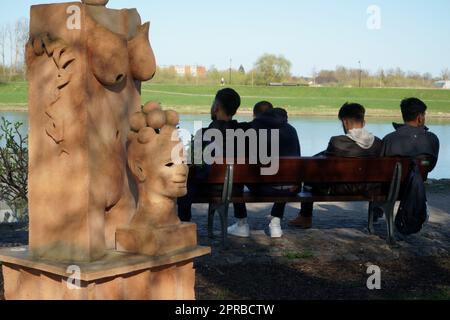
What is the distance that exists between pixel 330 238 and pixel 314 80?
279 ft

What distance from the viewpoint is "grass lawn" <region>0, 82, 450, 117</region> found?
45688 mm

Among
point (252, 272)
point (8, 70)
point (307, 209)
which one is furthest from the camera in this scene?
point (8, 70)

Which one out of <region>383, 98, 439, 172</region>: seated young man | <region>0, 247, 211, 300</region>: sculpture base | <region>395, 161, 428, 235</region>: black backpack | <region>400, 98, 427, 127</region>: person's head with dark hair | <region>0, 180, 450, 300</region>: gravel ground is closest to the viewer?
<region>0, 247, 211, 300</region>: sculpture base

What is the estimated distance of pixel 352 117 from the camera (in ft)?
25.2

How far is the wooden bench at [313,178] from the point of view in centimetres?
693

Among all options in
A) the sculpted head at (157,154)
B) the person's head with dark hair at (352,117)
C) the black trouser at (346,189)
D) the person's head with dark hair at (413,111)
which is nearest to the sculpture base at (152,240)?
the sculpted head at (157,154)

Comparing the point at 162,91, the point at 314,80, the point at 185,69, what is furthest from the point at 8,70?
the point at 314,80

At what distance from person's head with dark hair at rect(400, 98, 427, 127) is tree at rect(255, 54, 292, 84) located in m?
71.7

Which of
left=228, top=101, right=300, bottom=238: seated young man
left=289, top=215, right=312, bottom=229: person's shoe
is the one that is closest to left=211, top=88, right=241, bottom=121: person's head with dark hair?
left=228, top=101, right=300, bottom=238: seated young man

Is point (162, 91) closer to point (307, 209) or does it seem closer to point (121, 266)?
point (307, 209)

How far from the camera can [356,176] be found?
7.33 m

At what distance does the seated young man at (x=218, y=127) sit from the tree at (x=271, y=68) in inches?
2855

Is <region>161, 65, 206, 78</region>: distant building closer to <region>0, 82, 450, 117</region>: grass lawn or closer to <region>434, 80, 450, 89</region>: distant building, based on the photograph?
<region>0, 82, 450, 117</region>: grass lawn

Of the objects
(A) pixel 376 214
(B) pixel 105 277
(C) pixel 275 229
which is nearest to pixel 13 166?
(C) pixel 275 229
